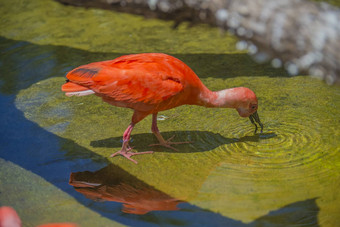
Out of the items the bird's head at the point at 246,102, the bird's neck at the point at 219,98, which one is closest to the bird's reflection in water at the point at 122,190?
the bird's neck at the point at 219,98

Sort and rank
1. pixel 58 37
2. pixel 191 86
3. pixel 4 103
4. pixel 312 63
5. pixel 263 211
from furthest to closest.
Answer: pixel 58 37, pixel 312 63, pixel 4 103, pixel 191 86, pixel 263 211

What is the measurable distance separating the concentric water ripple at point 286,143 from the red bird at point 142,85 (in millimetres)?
396

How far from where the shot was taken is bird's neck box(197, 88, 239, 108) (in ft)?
15.0

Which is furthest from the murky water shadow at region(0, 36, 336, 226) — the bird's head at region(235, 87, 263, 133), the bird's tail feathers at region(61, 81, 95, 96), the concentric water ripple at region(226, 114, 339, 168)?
the bird's tail feathers at region(61, 81, 95, 96)

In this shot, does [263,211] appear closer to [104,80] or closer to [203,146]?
[203,146]

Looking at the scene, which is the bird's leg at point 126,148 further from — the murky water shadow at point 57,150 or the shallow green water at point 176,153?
the murky water shadow at point 57,150

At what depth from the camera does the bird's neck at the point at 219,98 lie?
15.0 feet

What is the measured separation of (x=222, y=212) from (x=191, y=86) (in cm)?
132

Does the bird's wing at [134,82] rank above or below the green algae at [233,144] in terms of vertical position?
above

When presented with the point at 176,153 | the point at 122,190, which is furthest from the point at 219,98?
the point at 122,190

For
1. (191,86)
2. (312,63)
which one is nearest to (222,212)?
(191,86)

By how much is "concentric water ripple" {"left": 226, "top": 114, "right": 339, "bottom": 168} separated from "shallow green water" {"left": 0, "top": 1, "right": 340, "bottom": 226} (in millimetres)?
10

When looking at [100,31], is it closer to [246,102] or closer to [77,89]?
[77,89]

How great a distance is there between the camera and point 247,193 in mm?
3877
